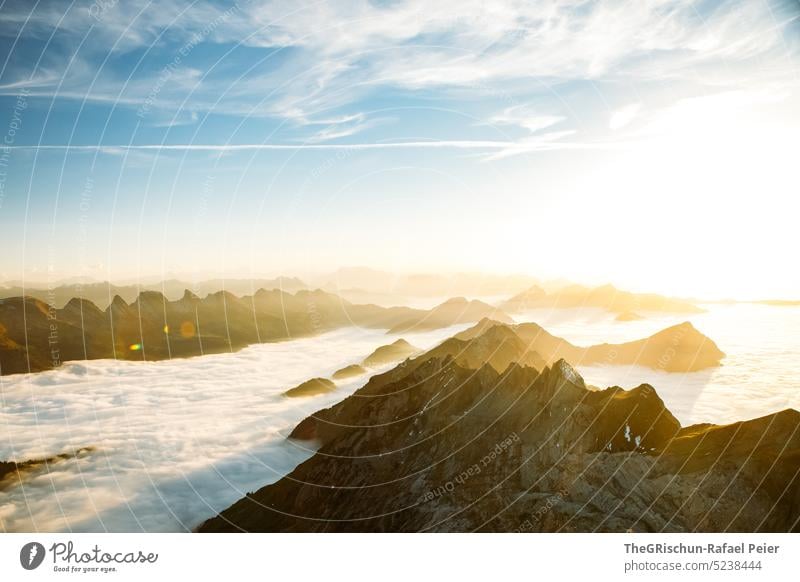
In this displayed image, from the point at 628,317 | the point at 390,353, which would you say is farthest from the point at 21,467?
the point at 628,317

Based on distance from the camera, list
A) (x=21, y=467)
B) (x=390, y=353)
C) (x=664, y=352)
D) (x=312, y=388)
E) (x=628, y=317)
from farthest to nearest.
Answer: (x=390, y=353) < (x=312, y=388) < (x=628, y=317) < (x=664, y=352) < (x=21, y=467)

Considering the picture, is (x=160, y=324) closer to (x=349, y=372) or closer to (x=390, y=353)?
(x=349, y=372)

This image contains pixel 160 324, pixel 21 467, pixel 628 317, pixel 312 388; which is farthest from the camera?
pixel 160 324

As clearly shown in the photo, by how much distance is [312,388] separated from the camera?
90.9 meters

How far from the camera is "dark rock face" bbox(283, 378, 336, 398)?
88688 millimetres

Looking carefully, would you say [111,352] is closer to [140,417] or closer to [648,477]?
[140,417]

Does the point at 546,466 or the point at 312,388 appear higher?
the point at 546,466

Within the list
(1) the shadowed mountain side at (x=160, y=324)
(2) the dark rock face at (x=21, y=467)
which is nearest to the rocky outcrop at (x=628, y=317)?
(1) the shadowed mountain side at (x=160, y=324)

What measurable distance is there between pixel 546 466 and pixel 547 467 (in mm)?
56

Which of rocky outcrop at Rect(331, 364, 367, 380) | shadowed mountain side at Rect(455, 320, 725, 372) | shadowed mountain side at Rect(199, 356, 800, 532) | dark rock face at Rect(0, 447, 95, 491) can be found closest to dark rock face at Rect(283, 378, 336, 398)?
rocky outcrop at Rect(331, 364, 367, 380)

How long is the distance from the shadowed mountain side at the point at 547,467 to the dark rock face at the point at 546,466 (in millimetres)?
47

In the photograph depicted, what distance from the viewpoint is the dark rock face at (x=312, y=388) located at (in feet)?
291

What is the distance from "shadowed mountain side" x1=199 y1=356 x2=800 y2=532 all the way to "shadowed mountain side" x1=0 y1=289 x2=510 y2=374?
60.3m

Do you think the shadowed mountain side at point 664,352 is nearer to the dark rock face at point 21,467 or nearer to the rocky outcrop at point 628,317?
the rocky outcrop at point 628,317
